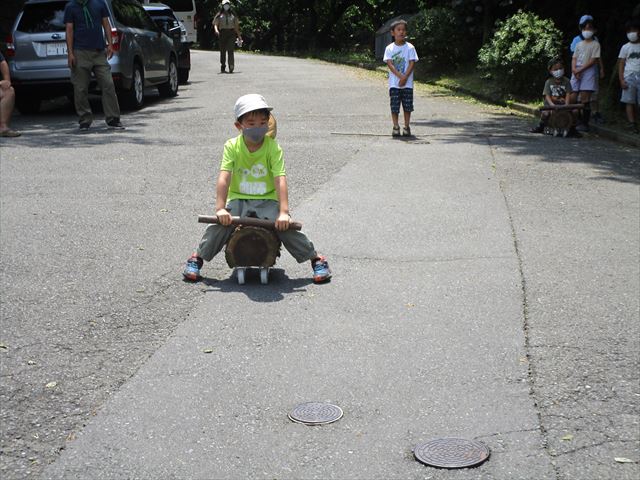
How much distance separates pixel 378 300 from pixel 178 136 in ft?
27.1

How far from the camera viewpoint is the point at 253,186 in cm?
678

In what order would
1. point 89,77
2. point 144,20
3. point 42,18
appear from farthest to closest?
point 144,20 < point 42,18 < point 89,77

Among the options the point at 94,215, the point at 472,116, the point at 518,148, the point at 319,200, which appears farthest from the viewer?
the point at 472,116

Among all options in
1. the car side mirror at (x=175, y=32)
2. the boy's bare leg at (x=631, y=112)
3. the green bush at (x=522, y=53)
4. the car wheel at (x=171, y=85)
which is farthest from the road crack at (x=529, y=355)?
the car side mirror at (x=175, y=32)

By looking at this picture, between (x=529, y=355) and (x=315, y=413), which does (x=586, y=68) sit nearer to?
(x=529, y=355)

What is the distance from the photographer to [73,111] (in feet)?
58.6

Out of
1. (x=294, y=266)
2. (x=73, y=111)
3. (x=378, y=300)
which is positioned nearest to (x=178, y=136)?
(x=73, y=111)

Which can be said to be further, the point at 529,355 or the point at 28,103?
the point at 28,103

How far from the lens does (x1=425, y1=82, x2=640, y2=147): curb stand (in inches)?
577

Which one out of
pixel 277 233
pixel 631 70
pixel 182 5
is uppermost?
pixel 182 5

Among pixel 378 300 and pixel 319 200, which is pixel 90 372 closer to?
pixel 378 300

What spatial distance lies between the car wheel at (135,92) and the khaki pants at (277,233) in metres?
11.0

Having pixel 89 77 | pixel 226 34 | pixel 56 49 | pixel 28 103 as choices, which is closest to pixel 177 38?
pixel 28 103

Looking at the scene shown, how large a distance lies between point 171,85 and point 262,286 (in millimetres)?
14193
